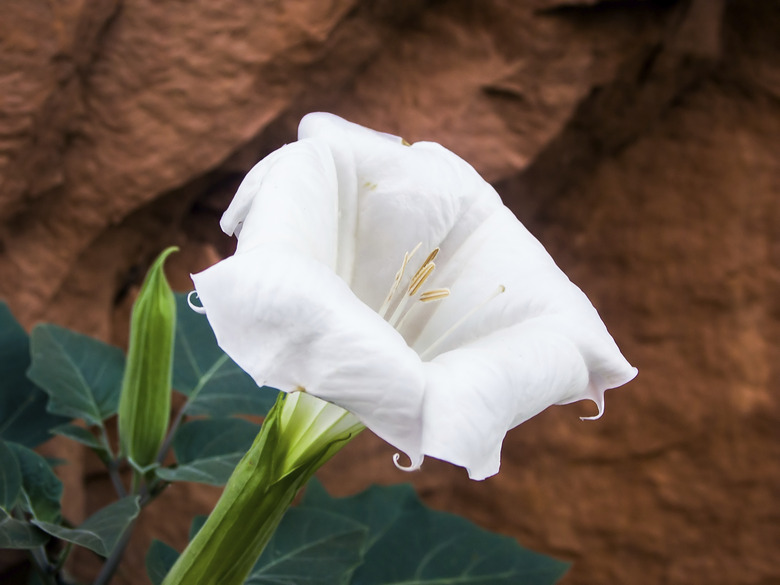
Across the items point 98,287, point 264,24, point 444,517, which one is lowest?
point 444,517

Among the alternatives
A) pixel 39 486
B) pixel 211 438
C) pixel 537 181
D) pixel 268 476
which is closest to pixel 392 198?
pixel 268 476

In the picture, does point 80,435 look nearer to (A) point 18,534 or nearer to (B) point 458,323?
(A) point 18,534

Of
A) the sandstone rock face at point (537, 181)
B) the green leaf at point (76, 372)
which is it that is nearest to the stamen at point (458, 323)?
the green leaf at point (76, 372)

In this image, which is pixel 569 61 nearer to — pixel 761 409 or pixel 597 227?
pixel 597 227

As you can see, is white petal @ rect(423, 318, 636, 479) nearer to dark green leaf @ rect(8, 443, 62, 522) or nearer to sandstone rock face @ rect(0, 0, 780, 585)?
dark green leaf @ rect(8, 443, 62, 522)

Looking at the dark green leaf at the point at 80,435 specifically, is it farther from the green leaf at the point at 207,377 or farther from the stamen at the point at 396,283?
the stamen at the point at 396,283

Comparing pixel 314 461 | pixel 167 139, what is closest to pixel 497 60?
pixel 167 139
